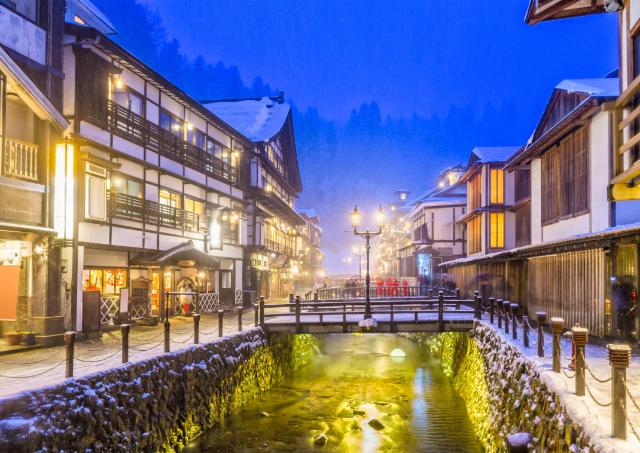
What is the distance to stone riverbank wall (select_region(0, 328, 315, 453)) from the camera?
8.62 meters

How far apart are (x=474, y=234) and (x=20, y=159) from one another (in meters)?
33.7

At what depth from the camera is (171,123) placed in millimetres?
26344

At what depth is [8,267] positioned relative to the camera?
1627cm

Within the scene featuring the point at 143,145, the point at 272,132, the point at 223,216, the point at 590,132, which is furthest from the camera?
the point at 272,132

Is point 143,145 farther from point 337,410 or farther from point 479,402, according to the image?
point 479,402

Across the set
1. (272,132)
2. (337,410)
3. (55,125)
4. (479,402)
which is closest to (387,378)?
(337,410)

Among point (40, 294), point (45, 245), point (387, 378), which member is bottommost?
point (387, 378)

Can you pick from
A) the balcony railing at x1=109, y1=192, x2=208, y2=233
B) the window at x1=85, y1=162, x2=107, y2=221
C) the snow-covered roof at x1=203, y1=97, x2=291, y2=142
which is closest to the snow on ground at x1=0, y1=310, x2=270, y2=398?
the window at x1=85, y1=162, x2=107, y2=221

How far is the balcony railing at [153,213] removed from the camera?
20859 mm

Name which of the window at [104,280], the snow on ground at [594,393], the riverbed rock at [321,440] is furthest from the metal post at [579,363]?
the window at [104,280]

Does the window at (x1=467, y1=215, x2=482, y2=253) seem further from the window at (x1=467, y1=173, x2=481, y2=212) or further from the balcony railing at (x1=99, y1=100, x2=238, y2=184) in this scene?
the balcony railing at (x1=99, y1=100, x2=238, y2=184)

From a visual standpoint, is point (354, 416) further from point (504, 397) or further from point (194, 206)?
point (194, 206)

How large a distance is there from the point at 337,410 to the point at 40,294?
11455 mm

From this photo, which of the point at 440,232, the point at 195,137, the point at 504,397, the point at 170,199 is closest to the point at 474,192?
the point at 440,232
